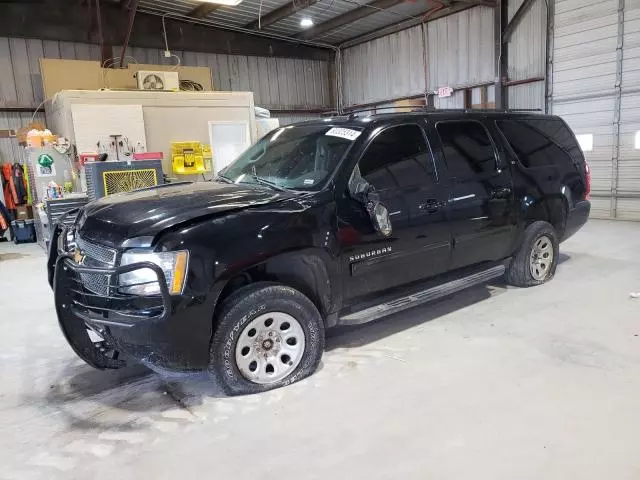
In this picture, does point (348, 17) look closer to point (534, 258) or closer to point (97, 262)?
point (534, 258)

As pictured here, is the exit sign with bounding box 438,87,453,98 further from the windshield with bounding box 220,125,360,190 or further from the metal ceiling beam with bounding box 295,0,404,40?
the windshield with bounding box 220,125,360,190

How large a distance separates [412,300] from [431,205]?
27.9 inches

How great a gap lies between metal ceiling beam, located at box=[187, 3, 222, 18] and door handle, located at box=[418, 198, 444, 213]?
972 centimetres

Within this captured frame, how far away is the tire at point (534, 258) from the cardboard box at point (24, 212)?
9.92 metres

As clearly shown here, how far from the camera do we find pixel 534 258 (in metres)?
4.69

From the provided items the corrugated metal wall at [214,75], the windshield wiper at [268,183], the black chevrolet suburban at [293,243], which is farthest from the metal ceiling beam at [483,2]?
the windshield wiper at [268,183]

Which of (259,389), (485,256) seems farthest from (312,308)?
(485,256)

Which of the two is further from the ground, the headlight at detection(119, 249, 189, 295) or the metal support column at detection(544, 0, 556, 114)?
the metal support column at detection(544, 0, 556, 114)

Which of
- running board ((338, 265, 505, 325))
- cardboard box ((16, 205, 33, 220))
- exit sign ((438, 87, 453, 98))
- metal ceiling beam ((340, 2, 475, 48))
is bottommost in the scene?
running board ((338, 265, 505, 325))

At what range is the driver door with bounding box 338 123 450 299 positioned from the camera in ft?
10.4

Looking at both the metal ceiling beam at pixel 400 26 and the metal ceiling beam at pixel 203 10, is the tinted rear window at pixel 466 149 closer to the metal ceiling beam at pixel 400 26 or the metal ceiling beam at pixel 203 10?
the metal ceiling beam at pixel 400 26

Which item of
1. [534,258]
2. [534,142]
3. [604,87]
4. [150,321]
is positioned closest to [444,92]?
[604,87]

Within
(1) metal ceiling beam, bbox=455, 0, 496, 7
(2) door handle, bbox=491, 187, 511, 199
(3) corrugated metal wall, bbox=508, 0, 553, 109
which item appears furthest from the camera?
(1) metal ceiling beam, bbox=455, 0, 496, 7

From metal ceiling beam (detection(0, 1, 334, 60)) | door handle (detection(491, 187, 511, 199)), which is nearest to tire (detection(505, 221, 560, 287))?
door handle (detection(491, 187, 511, 199))
